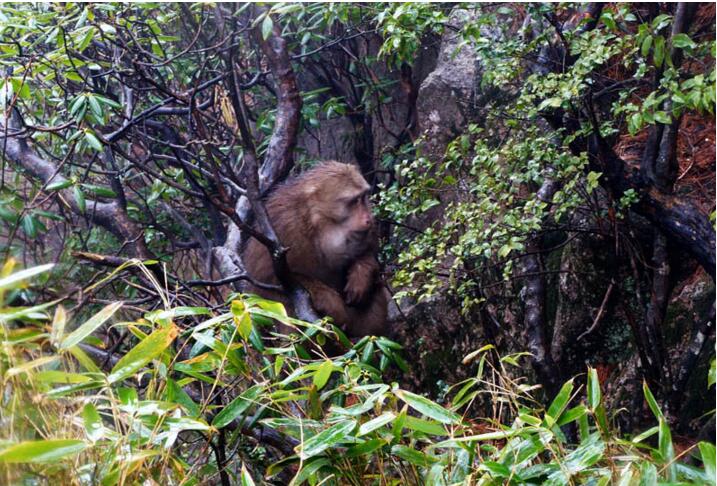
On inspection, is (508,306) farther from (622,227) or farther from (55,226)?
(55,226)

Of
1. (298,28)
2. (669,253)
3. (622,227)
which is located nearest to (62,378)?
(622,227)

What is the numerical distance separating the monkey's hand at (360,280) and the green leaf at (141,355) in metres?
3.21

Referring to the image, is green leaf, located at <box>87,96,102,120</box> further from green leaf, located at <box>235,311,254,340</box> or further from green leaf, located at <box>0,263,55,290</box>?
green leaf, located at <box>0,263,55,290</box>

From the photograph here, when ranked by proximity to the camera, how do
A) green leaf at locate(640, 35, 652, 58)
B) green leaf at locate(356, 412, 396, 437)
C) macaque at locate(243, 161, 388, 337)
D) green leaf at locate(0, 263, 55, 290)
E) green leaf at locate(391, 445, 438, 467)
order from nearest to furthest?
green leaf at locate(0, 263, 55, 290) → green leaf at locate(356, 412, 396, 437) → green leaf at locate(391, 445, 438, 467) → green leaf at locate(640, 35, 652, 58) → macaque at locate(243, 161, 388, 337)

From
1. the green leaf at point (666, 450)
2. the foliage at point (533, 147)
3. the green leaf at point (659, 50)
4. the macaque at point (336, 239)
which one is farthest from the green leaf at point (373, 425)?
the macaque at point (336, 239)

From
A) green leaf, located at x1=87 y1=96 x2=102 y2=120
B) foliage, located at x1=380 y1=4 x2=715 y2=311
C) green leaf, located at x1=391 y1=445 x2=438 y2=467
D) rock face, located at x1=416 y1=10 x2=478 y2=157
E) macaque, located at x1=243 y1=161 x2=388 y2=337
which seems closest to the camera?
green leaf, located at x1=391 y1=445 x2=438 y2=467

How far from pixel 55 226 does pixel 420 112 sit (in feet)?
8.91

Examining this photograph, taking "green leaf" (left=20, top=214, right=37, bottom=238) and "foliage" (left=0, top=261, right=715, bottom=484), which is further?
"green leaf" (left=20, top=214, right=37, bottom=238)

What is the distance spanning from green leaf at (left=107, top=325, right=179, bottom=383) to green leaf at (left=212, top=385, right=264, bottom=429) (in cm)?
29

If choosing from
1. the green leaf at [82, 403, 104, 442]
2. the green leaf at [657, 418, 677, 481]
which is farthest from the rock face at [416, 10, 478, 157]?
the green leaf at [82, 403, 104, 442]

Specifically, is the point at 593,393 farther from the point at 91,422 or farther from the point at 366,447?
the point at 91,422

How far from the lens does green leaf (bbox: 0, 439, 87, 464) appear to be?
3.93ft

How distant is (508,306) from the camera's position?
4738 millimetres

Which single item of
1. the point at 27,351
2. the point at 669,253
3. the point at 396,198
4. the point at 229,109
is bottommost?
the point at 669,253
